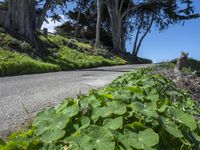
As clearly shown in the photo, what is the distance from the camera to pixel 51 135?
2617 mm

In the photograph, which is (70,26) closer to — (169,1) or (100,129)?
(169,1)

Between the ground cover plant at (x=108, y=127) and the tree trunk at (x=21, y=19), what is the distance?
21653 millimetres

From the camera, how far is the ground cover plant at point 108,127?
2578 mm

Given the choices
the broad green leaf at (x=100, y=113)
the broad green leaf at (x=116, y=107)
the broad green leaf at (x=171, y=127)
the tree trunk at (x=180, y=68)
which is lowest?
the tree trunk at (x=180, y=68)

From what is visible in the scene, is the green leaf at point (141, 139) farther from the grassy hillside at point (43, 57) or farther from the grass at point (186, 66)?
the grassy hillside at point (43, 57)

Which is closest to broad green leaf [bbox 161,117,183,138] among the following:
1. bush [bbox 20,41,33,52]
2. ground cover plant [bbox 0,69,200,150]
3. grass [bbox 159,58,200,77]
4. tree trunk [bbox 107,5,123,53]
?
ground cover plant [bbox 0,69,200,150]

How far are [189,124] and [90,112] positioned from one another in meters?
0.76

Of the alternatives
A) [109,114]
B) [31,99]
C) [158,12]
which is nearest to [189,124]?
[109,114]

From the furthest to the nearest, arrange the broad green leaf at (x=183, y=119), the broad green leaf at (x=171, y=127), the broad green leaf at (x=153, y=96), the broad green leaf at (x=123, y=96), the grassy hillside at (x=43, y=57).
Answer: the grassy hillside at (x=43, y=57) → the broad green leaf at (x=153, y=96) → the broad green leaf at (x=123, y=96) → the broad green leaf at (x=183, y=119) → the broad green leaf at (x=171, y=127)

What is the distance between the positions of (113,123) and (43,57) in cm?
1973

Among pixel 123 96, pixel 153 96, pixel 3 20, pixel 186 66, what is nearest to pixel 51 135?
pixel 123 96

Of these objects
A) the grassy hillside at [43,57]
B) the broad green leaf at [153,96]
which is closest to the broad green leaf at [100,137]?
the broad green leaf at [153,96]

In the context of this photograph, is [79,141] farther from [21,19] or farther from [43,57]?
[21,19]

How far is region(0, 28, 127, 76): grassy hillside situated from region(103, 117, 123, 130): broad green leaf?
13.4 metres
